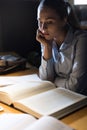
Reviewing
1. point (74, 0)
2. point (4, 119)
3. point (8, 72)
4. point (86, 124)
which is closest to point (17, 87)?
point (4, 119)

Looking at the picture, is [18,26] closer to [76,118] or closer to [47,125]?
[76,118]

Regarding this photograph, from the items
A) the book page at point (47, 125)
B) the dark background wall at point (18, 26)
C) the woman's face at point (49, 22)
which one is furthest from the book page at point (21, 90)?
the dark background wall at point (18, 26)

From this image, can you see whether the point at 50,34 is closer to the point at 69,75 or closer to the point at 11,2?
the point at 69,75

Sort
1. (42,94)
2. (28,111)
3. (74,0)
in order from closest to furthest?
1. (28,111)
2. (42,94)
3. (74,0)

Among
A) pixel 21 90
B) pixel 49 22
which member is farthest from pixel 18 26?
pixel 21 90

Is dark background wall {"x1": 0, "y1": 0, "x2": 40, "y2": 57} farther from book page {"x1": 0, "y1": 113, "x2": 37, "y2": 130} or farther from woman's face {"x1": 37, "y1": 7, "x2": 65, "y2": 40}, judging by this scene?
book page {"x1": 0, "y1": 113, "x2": 37, "y2": 130}

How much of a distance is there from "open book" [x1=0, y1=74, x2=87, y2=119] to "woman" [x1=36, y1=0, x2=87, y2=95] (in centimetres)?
26

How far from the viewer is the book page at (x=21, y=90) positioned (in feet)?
3.74

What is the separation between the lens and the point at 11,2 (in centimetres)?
213

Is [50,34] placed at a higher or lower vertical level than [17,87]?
higher

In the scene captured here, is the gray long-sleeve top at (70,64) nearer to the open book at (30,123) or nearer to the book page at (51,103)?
the book page at (51,103)

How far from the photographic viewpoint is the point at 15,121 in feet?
3.02

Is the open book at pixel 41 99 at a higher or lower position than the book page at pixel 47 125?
lower

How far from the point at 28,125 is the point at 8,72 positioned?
Result: 89 centimetres
